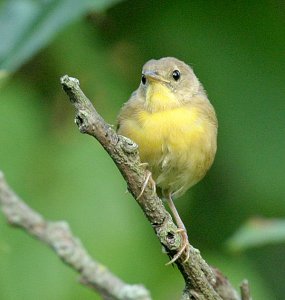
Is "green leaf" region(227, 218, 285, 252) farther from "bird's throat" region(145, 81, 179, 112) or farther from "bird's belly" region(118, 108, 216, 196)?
"bird's throat" region(145, 81, 179, 112)

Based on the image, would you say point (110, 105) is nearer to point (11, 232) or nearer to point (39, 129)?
point (39, 129)

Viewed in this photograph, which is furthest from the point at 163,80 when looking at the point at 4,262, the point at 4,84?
the point at 4,262

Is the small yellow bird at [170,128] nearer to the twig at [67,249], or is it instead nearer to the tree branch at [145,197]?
the tree branch at [145,197]

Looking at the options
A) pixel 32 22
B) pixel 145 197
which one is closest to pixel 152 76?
pixel 32 22

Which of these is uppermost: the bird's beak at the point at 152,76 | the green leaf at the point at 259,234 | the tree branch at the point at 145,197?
the bird's beak at the point at 152,76

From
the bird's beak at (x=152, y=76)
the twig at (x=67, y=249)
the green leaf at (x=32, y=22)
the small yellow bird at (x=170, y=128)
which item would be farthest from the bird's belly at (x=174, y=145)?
the twig at (x=67, y=249)

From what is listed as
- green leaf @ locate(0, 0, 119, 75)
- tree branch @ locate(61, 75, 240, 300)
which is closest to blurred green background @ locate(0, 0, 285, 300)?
green leaf @ locate(0, 0, 119, 75)
